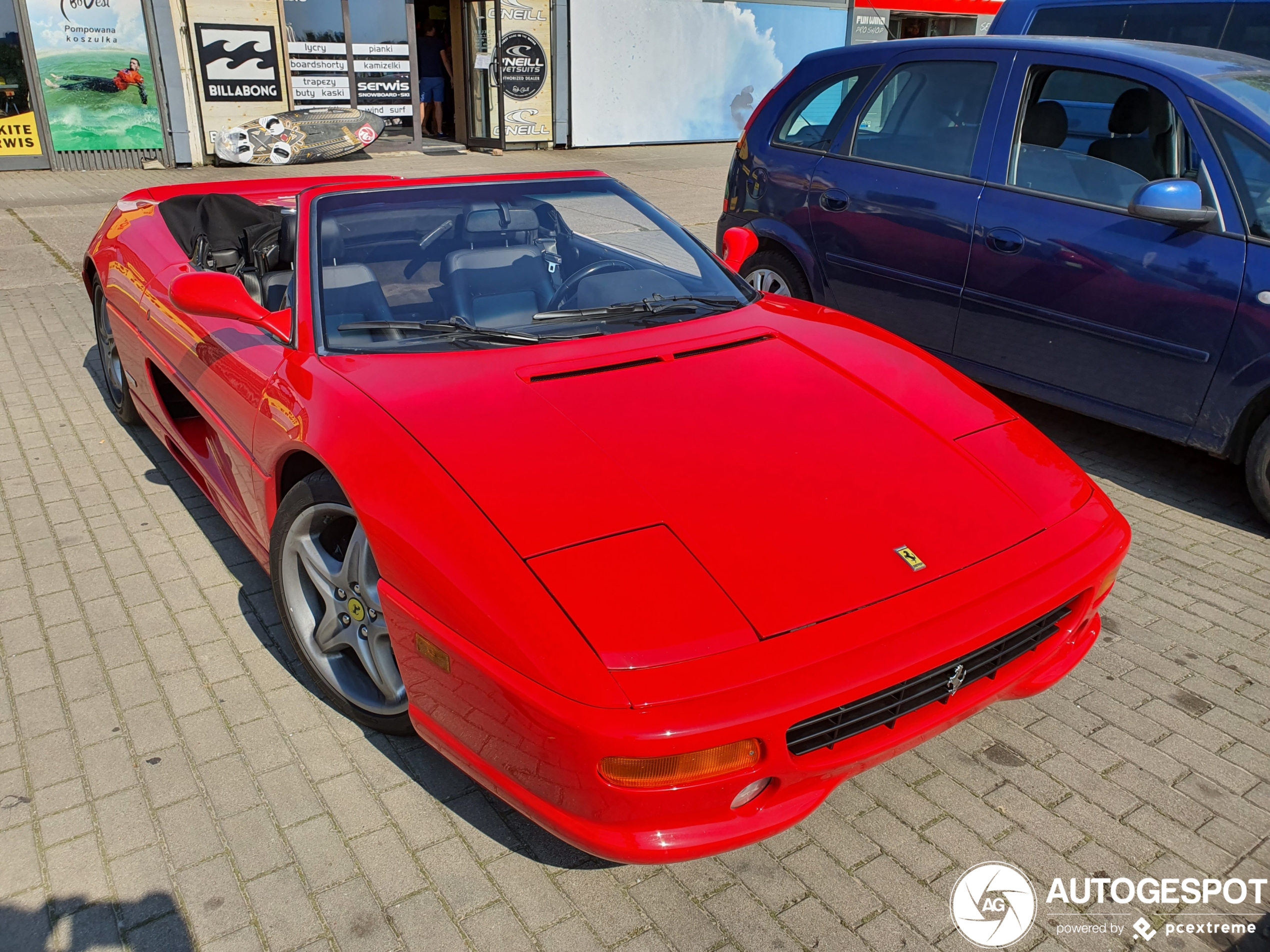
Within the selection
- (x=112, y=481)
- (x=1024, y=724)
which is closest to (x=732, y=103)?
(x=112, y=481)

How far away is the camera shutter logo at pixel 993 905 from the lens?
2.21 meters

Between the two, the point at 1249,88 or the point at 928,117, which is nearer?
the point at 1249,88

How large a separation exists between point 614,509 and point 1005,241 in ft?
10.6

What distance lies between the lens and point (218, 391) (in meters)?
3.28

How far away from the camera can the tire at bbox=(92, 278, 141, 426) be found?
4797 mm

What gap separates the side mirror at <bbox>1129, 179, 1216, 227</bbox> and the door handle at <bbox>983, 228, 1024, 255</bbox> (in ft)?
2.02

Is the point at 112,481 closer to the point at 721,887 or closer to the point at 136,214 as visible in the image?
the point at 136,214

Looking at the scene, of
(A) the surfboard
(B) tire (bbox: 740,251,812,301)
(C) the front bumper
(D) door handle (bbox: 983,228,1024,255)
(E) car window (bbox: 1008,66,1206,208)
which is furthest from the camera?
(A) the surfboard

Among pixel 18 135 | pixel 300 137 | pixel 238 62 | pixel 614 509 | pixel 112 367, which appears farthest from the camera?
pixel 300 137

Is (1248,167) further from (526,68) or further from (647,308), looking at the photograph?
(526,68)

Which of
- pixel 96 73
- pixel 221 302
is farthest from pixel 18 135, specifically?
pixel 221 302

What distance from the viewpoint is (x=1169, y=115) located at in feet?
14.3

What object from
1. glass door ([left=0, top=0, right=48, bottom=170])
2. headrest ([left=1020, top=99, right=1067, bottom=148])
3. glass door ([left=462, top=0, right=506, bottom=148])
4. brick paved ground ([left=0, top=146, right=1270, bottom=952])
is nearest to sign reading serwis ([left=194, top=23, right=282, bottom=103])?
glass door ([left=0, top=0, right=48, bottom=170])

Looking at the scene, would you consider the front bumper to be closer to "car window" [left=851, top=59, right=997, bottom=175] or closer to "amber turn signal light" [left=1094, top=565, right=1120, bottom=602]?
"amber turn signal light" [left=1094, top=565, right=1120, bottom=602]
